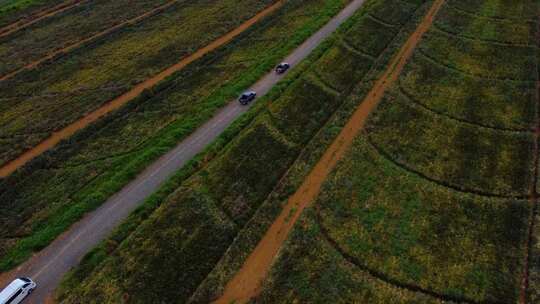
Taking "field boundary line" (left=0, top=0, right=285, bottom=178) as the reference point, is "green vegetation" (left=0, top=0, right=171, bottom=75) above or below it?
above

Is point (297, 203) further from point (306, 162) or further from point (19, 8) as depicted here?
point (19, 8)

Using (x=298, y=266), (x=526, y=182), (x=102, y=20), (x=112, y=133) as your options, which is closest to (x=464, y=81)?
(x=526, y=182)

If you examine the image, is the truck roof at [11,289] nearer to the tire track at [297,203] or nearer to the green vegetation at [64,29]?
the tire track at [297,203]

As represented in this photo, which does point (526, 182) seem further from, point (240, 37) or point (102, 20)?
point (102, 20)

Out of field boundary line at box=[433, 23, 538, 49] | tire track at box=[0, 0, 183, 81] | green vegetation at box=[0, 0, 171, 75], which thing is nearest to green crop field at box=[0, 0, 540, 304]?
field boundary line at box=[433, 23, 538, 49]

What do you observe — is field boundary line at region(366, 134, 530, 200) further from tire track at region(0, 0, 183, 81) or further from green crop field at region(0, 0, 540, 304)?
tire track at region(0, 0, 183, 81)

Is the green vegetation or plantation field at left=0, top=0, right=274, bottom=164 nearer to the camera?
plantation field at left=0, top=0, right=274, bottom=164

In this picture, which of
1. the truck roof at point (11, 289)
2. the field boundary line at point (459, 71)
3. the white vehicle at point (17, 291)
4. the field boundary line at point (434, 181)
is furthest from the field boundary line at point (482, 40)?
the truck roof at point (11, 289)
